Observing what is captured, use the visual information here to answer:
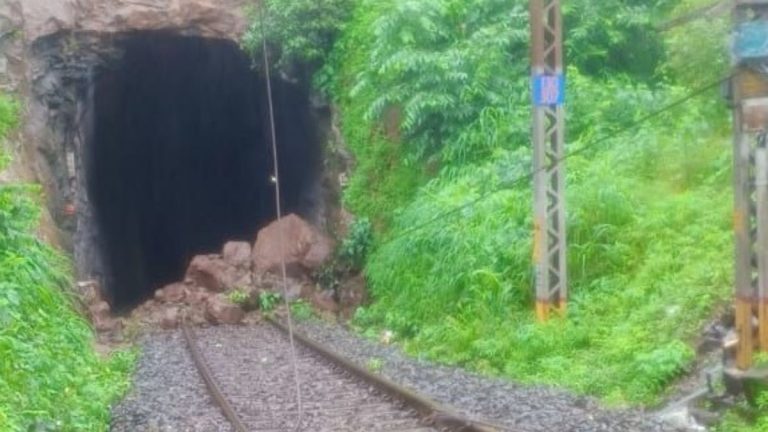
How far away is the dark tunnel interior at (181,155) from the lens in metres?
28.6

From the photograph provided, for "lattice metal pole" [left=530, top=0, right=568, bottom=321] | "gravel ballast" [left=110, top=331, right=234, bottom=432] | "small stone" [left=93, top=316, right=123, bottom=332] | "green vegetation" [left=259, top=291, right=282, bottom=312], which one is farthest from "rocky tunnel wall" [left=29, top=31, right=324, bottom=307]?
"lattice metal pole" [left=530, top=0, right=568, bottom=321]

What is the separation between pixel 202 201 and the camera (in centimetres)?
3488

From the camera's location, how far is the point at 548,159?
609 inches

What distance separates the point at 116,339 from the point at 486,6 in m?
8.10

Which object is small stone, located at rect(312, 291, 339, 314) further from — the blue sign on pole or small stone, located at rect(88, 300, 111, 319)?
the blue sign on pole

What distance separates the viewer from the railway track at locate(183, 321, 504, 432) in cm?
1071

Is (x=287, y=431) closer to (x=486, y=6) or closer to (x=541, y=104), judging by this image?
(x=541, y=104)

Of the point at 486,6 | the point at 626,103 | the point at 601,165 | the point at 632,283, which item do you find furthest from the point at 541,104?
the point at 486,6

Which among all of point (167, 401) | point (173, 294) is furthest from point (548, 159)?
point (173, 294)

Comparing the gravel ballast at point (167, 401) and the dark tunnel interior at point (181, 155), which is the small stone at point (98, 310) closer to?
the gravel ballast at point (167, 401)

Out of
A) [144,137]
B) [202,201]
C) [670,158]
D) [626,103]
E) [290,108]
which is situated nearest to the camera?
[670,158]

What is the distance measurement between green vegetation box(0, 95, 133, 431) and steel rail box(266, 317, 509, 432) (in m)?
2.43

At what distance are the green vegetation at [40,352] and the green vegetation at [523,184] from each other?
4.09 meters

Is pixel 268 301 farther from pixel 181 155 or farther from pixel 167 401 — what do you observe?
pixel 181 155
